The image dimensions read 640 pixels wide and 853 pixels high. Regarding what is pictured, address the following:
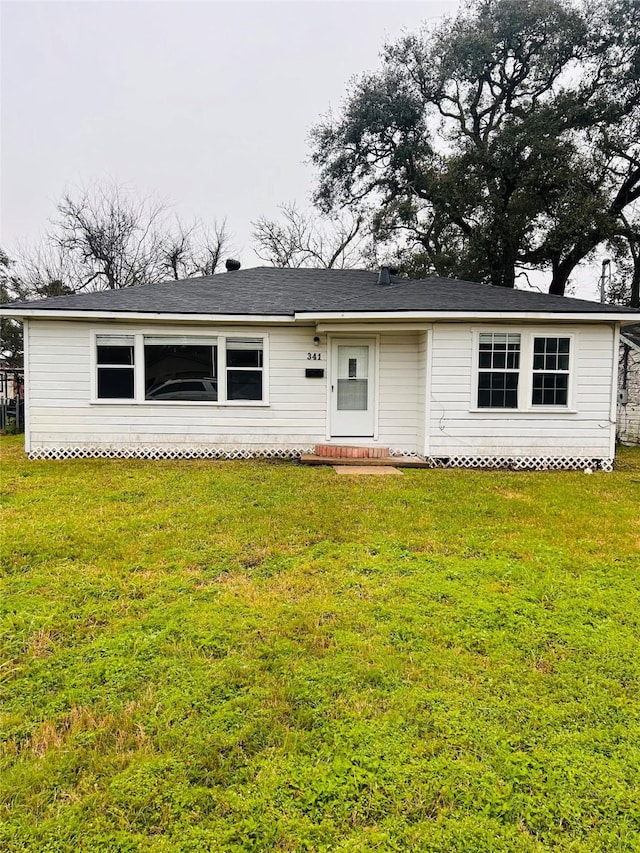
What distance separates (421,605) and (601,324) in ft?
24.4

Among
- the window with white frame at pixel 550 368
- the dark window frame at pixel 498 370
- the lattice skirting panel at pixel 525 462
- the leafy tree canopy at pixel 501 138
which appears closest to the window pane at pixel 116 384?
the lattice skirting panel at pixel 525 462

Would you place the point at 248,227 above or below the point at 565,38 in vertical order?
below

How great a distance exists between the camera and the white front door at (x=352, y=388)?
926cm

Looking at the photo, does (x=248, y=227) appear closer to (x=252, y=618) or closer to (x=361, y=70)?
(x=361, y=70)

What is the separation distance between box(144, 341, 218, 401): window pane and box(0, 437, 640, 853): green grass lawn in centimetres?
449

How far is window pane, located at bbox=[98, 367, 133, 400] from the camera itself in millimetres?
8969

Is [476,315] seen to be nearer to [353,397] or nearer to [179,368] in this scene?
[353,397]

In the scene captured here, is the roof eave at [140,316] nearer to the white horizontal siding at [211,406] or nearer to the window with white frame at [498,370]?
the white horizontal siding at [211,406]

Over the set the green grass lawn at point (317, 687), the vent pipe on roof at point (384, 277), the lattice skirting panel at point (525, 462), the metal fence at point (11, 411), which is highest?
the vent pipe on roof at point (384, 277)

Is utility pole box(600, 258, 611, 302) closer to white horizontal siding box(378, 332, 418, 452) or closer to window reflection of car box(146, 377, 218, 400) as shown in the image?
white horizontal siding box(378, 332, 418, 452)

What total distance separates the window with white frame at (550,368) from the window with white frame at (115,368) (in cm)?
703

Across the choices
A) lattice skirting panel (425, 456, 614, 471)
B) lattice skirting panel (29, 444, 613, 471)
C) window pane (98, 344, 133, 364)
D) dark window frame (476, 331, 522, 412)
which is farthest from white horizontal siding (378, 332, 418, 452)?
window pane (98, 344, 133, 364)

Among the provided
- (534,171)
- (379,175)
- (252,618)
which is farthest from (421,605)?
(379,175)

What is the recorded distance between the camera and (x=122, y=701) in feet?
7.36
